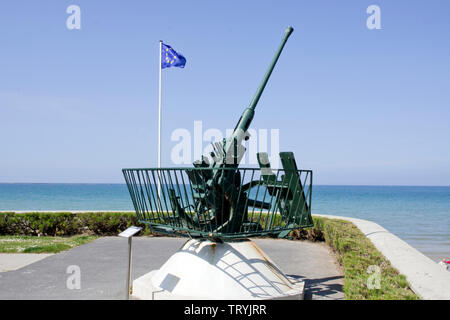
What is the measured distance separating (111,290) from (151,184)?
9.04ft

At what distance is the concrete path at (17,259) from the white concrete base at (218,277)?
4.44 meters

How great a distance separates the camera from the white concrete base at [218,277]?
5.41m

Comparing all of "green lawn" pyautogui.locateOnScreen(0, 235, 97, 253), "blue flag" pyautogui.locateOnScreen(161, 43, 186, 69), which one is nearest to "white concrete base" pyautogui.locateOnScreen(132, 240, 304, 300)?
"green lawn" pyautogui.locateOnScreen(0, 235, 97, 253)

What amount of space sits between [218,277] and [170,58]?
37.4 feet

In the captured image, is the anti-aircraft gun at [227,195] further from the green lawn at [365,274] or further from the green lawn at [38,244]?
the green lawn at [38,244]

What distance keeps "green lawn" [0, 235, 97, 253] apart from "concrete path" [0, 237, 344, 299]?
1.72 feet

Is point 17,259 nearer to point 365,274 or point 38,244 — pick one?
point 38,244

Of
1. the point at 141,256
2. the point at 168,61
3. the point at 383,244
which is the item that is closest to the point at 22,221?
the point at 141,256

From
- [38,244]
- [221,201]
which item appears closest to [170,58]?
[38,244]

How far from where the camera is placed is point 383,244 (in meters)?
9.13

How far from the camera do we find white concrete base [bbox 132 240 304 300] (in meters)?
5.41

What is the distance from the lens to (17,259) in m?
9.82

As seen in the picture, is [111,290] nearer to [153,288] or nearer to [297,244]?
[153,288]
